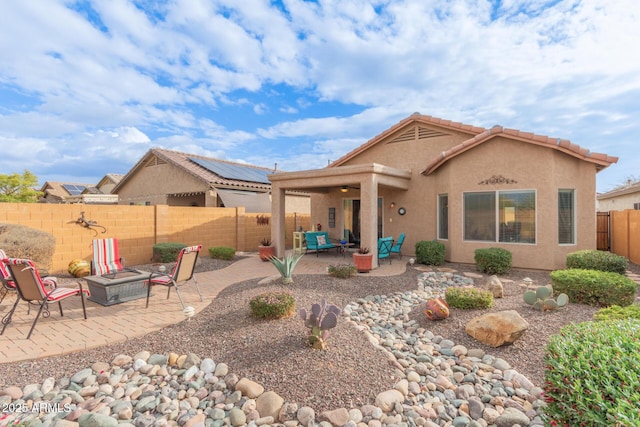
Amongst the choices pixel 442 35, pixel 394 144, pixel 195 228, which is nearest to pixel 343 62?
pixel 442 35

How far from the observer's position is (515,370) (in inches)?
191

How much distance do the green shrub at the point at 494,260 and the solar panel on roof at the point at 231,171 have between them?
16.6 meters

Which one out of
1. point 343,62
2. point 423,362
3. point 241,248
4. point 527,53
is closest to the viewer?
point 423,362

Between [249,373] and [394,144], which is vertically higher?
[394,144]

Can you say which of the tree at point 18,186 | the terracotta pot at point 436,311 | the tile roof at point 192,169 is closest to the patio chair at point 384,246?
the terracotta pot at point 436,311

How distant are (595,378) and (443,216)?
38.8ft

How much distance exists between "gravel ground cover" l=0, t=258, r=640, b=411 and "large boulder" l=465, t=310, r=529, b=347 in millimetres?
136

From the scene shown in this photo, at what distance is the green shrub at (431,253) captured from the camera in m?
12.4

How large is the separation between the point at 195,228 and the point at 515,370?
14.3 metres

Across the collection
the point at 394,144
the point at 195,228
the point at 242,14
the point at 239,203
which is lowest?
the point at 195,228

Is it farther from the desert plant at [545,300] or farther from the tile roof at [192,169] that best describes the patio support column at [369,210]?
the tile roof at [192,169]

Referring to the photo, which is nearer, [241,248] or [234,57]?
[234,57]

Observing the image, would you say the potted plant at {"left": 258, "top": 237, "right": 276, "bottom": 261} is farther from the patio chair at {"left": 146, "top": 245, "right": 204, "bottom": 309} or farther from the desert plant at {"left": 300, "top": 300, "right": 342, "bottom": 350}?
the desert plant at {"left": 300, "top": 300, "right": 342, "bottom": 350}

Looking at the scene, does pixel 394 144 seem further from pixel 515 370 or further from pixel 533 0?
pixel 515 370
